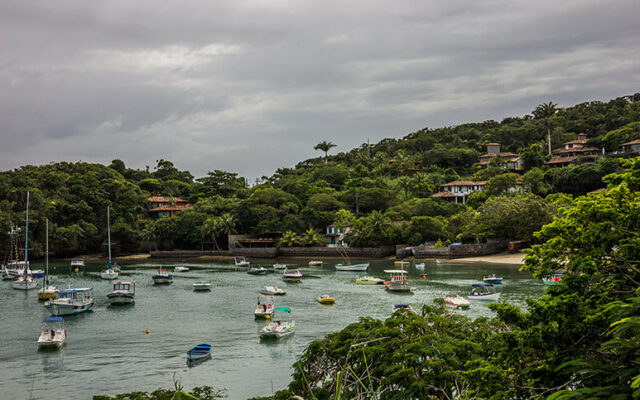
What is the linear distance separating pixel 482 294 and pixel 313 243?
172 feet

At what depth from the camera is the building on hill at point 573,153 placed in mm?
109188

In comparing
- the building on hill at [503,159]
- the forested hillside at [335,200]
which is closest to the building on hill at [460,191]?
the forested hillside at [335,200]

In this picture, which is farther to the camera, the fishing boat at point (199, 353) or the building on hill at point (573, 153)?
the building on hill at point (573, 153)

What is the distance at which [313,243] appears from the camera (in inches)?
3841

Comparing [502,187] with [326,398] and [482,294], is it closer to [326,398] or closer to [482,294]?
[482,294]

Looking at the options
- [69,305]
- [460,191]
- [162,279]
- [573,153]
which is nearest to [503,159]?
[573,153]

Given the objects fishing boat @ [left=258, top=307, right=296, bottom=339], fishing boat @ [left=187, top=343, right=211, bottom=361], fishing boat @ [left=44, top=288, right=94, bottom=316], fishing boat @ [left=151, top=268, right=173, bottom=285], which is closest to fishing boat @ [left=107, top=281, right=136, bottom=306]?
fishing boat @ [left=44, top=288, right=94, bottom=316]

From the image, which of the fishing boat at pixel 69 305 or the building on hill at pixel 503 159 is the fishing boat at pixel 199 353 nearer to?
the fishing boat at pixel 69 305

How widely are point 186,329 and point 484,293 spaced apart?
26.5 metres

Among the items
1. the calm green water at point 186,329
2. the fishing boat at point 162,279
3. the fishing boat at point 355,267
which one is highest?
the fishing boat at point 162,279

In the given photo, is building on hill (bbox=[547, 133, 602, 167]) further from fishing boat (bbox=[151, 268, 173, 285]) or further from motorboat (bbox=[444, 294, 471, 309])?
fishing boat (bbox=[151, 268, 173, 285])

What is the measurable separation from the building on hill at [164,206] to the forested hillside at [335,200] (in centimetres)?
258

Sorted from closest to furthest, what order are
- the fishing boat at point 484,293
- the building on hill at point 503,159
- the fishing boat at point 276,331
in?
the fishing boat at point 276,331 < the fishing boat at point 484,293 < the building on hill at point 503,159

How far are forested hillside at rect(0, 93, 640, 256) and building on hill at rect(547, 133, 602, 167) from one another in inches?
87.1
